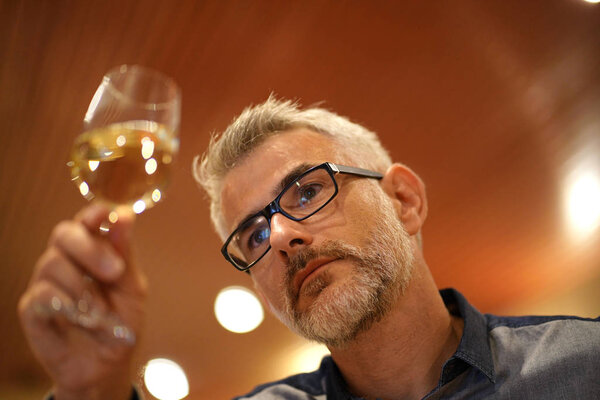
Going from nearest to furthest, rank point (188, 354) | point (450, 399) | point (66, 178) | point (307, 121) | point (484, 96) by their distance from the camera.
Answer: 1. point (450, 399)
2. point (307, 121)
3. point (484, 96)
4. point (66, 178)
5. point (188, 354)

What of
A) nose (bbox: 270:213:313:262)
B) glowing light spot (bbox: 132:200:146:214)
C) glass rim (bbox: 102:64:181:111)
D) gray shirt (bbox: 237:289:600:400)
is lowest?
gray shirt (bbox: 237:289:600:400)

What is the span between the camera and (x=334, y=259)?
45.3 inches

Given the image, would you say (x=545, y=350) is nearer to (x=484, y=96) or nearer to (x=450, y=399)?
(x=450, y=399)

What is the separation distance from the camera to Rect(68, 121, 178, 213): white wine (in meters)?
0.69

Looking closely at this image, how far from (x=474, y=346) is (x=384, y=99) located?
110 centimetres

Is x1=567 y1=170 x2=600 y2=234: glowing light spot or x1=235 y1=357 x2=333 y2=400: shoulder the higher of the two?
x1=567 y1=170 x2=600 y2=234: glowing light spot

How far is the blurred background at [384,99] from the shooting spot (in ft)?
5.14


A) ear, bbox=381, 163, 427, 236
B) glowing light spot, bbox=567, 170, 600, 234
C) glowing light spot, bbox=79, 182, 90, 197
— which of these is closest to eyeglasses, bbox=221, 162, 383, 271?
ear, bbox=381, 163, 427, 236

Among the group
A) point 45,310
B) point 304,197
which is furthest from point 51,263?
point 304,197

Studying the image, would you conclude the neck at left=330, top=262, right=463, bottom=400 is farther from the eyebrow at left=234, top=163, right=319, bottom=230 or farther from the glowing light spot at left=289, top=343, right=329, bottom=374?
the glowing light spot at left=289, top=343, right=329, bottom=374

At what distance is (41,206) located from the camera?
92.8 inches

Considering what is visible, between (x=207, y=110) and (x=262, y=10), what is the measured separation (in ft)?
1.72

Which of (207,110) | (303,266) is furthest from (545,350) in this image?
(207,110)

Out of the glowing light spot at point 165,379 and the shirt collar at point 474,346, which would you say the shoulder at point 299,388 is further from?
the glowing light spot at point 165,379
